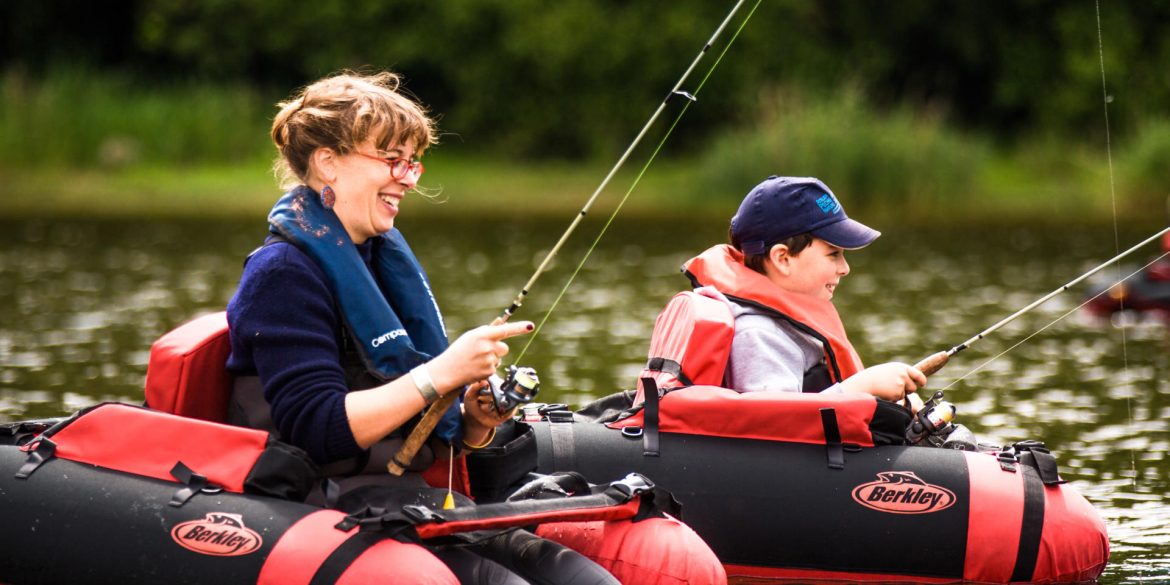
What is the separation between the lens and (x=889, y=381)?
5215 millimetres

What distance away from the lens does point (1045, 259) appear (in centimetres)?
1543

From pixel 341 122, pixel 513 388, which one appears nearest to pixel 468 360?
pixel 513 388

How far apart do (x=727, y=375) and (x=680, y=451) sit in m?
0.36

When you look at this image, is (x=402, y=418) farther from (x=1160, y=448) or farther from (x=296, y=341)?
(x=1160, y=448)

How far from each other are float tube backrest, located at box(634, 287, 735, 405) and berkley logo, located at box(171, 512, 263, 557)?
1.60m

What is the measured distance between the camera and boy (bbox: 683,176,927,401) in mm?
5387

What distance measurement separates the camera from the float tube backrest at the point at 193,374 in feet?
14.5

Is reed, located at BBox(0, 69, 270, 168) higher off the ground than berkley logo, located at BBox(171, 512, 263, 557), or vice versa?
berkley logo, located at BBox(171, 512, 263, 557)

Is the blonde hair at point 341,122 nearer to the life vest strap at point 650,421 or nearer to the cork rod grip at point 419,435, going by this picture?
the cork rod grip at point 419,435

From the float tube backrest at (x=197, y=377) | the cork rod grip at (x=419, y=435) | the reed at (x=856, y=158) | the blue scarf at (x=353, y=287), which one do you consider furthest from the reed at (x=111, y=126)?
the cork rod grip at (x=419, y=435)

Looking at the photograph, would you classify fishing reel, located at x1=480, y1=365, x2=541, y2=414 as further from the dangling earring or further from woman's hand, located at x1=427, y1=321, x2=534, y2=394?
the dangling earring

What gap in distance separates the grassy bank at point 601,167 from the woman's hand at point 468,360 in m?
15.9

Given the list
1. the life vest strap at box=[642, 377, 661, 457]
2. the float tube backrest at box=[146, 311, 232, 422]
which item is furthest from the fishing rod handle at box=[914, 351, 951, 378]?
the float tube backrest at box=[146, 311, 232, 422]

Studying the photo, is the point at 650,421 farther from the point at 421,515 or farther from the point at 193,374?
the point at 193,374
